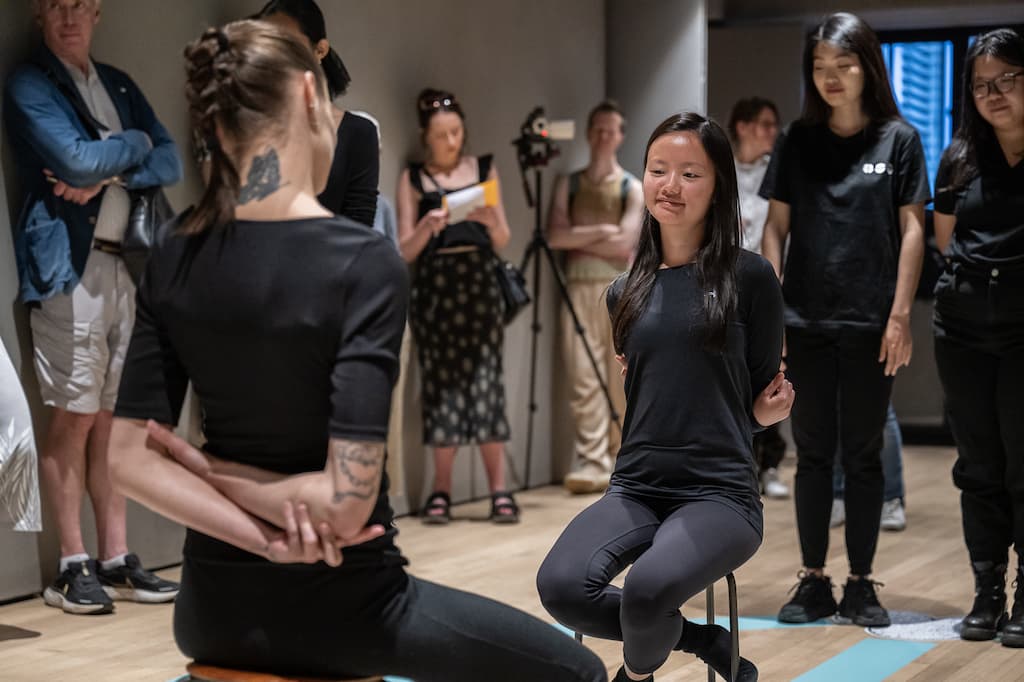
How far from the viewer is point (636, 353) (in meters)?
2.71

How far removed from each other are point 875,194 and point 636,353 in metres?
1.27

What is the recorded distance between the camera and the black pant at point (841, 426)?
12.0 feet

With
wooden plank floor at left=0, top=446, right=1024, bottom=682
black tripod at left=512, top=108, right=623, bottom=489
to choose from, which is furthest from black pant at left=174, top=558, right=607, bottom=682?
black tripod at left=512, top=108, right=623, bottom=489

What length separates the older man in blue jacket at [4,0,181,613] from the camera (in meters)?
3.95

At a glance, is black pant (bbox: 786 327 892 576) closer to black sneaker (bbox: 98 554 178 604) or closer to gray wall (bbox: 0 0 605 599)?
black sneaker (bbox: 98 554 178 604)

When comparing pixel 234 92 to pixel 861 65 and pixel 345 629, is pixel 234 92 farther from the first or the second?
pixel 861 65

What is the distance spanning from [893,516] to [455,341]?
1897mm

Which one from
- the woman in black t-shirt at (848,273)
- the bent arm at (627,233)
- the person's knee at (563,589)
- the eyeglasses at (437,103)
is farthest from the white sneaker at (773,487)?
the person's knee at (563,589)

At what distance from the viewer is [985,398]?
3.60m

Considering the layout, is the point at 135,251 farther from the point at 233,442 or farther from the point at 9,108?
the point at 233,442

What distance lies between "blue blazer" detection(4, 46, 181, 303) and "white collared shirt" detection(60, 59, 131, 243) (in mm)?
38

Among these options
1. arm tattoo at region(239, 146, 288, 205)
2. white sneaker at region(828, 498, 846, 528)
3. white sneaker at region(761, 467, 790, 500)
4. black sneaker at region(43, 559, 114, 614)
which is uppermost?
arm tattoo at region(239, 146, 288, 205)

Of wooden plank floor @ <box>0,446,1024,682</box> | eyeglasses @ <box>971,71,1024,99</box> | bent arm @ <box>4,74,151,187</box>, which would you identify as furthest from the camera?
bent arm @ <box>4,74,151,187</box>

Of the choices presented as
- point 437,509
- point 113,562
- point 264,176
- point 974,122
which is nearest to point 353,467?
point 264,176
